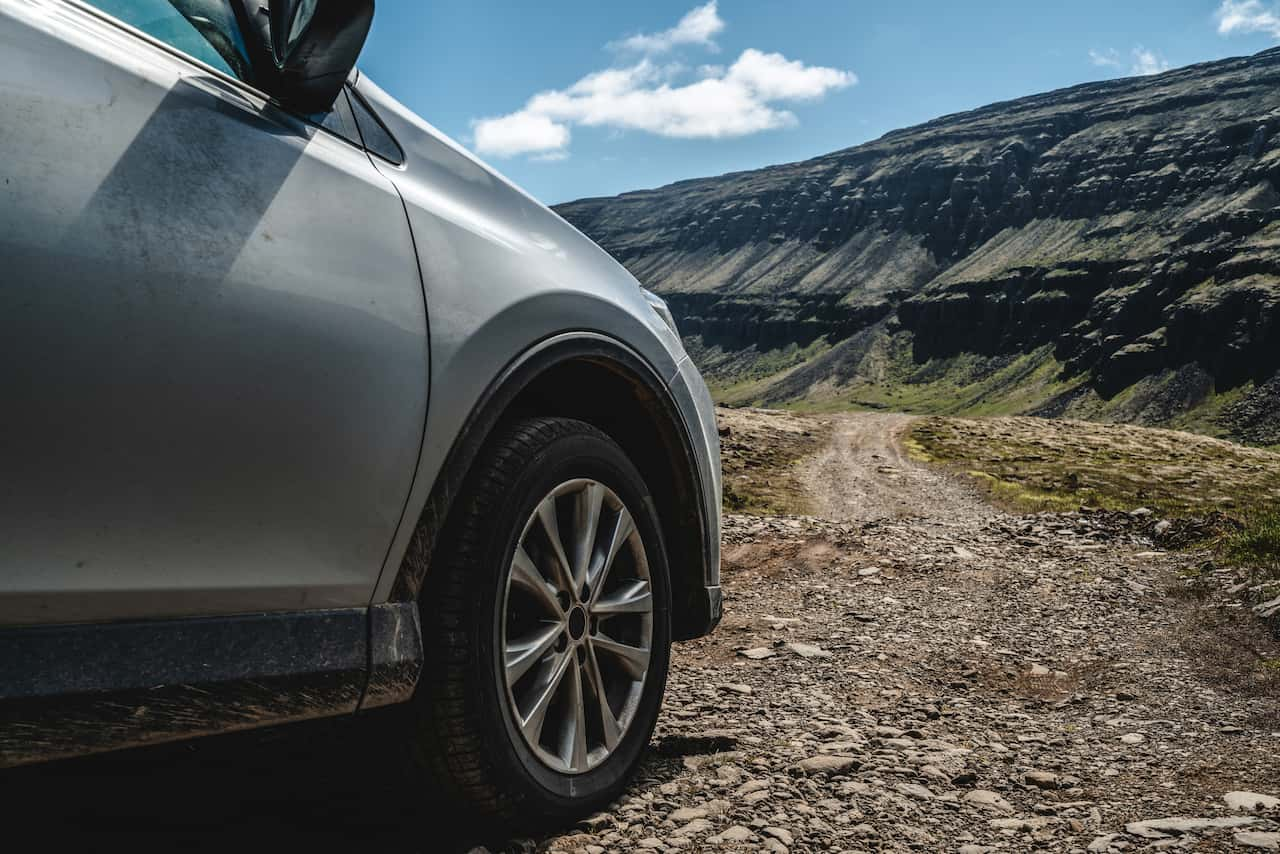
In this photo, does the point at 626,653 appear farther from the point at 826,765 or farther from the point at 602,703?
the point at 826,765

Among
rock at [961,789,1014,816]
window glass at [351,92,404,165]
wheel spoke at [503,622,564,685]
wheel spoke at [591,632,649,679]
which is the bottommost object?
rock at [961,789,1014,816]

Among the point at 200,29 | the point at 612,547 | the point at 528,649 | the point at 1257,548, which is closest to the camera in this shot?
the point at 200,29

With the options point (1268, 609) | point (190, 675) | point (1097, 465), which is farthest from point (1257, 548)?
point (1097, 465)

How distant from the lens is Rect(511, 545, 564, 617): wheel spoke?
90.0 inches

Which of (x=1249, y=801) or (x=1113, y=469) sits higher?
(x=1113, y=469)

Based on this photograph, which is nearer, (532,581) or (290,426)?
(290,426)

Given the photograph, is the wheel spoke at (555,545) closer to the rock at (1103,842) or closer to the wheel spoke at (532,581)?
the wheel spoke at (532,581)

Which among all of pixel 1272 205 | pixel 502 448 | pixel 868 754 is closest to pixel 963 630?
pixel 868 754

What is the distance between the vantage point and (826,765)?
3018mm

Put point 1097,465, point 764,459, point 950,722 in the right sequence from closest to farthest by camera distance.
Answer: point 950,722 < point 764,459 < point 1097,465

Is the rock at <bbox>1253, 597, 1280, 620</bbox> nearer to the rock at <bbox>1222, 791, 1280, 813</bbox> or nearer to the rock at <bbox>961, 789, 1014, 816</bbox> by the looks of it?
the rock at <bbox>1222, 791, 1280, 813</bbox>

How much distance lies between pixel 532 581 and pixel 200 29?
1.50 m

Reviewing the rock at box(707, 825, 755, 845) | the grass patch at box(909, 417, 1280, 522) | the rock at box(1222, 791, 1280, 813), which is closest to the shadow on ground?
the rock at box(707, 825, 755, 845)

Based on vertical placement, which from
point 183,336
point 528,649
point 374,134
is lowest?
point 528,649
